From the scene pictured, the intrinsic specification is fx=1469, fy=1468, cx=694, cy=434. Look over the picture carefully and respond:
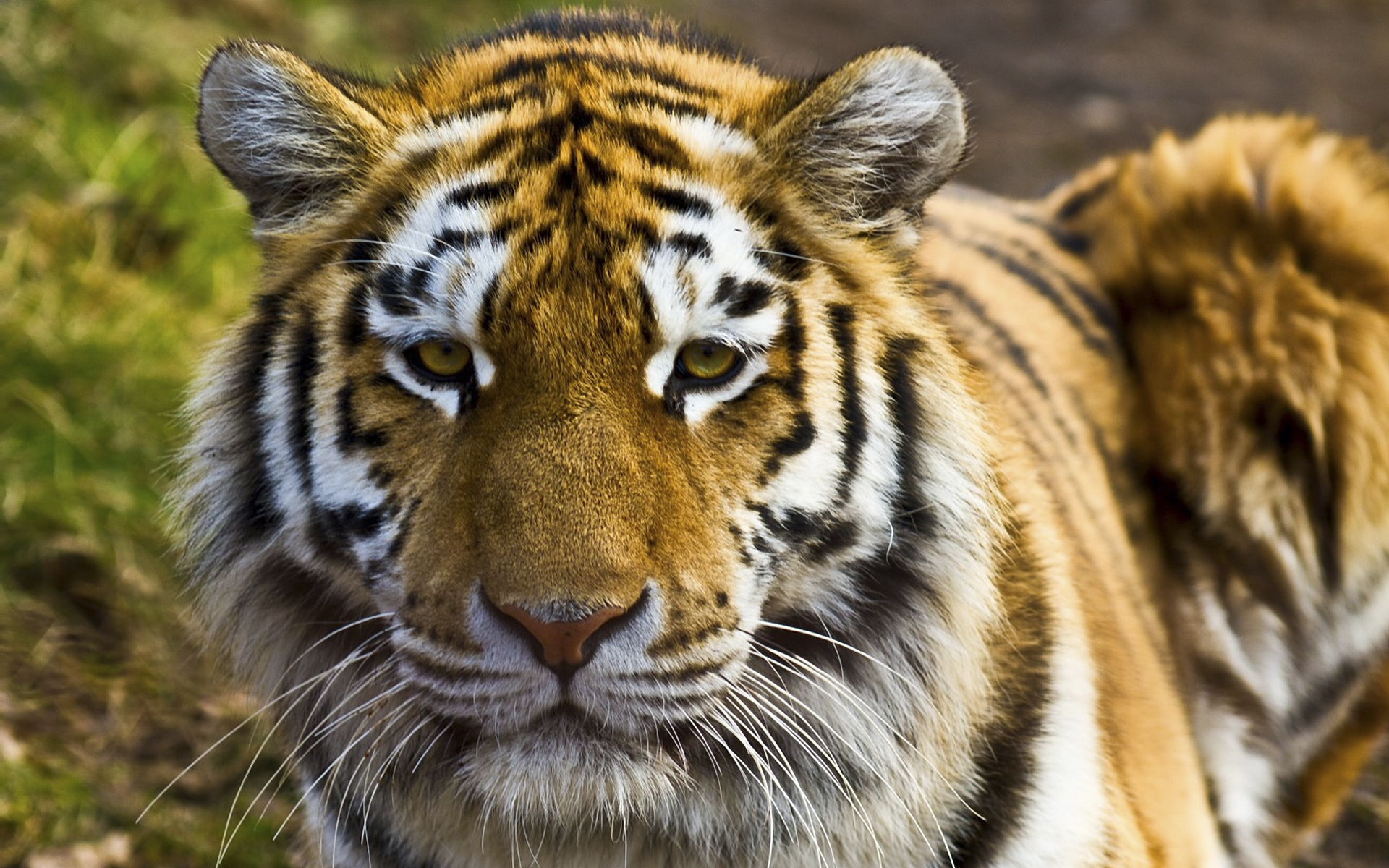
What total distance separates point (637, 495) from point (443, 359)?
0.34 m

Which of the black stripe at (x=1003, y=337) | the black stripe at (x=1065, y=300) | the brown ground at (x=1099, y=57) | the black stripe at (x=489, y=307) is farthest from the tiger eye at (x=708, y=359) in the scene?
the brown ground at (x=1099, y=57)

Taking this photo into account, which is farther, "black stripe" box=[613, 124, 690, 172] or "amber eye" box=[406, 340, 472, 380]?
"black stripe" box=[613, 124, 690, 172]

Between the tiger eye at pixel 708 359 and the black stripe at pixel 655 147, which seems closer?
the tiger eye at pixel 708 359

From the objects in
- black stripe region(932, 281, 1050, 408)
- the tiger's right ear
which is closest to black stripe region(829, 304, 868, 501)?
the tiger's right ear

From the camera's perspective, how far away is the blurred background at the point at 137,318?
3.07 metres

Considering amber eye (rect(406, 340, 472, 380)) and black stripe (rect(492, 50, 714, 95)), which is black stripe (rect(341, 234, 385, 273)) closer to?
amber eye (rect(406, 340, 472, 380))

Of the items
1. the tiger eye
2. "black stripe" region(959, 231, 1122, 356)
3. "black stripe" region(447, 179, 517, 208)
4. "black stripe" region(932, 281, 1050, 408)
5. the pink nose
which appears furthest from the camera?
"black stripe" region(959, 231, 1122, 356)

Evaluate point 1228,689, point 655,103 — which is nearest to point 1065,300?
point 1228,689

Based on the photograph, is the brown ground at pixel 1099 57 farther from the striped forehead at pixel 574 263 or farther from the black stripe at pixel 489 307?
the black stripe at pixel 489 307

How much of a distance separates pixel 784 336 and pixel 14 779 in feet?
6.22

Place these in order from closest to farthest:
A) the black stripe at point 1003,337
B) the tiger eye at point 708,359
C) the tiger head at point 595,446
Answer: the tiger head at point 595,446 → the tiger eye at point 708,359 → the black stripe at point 1003,337

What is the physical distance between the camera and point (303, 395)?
6.85 feet

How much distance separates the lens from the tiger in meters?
1.83

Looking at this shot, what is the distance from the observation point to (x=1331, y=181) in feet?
11.1
